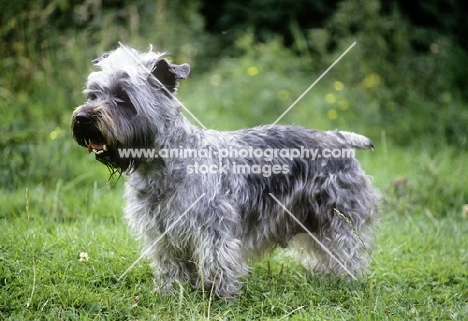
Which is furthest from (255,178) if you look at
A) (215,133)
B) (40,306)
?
(40,306)

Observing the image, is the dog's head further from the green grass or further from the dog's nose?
the green grass

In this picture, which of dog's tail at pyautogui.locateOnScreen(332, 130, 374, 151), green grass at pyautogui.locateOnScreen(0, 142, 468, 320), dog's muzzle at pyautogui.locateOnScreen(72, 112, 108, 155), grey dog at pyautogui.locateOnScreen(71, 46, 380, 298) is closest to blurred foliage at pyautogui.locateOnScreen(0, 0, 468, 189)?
green grass at pyautogui.locateOnScreen(0, 142, 468, 320)

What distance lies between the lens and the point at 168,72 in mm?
3838

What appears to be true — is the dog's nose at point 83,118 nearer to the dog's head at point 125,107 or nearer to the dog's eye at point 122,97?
the dog's head at point 125,107

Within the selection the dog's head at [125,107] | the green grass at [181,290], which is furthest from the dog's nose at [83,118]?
the green grass at [181,290]

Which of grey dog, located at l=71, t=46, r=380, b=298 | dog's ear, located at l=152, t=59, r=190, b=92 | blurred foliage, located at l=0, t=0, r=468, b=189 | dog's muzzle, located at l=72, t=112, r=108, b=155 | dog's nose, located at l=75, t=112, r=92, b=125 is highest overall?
dog's ear, located at l=152, t=59, r=190, b=92

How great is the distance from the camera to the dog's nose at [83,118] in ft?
11.5

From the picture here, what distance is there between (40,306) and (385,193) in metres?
3.82

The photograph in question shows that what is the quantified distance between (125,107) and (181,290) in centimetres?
121

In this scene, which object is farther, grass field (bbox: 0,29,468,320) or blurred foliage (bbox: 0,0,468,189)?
blurred foliage (bbox: 0,0,468,189)

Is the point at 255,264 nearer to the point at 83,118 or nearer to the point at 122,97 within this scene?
the point at 122,97

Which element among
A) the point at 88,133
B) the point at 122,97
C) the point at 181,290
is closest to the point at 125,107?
the point at 122,97

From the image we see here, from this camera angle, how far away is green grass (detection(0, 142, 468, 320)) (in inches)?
145

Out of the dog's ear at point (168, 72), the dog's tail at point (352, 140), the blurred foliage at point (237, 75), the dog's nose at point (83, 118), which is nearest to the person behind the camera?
the dog's nose at point (83, 118)
